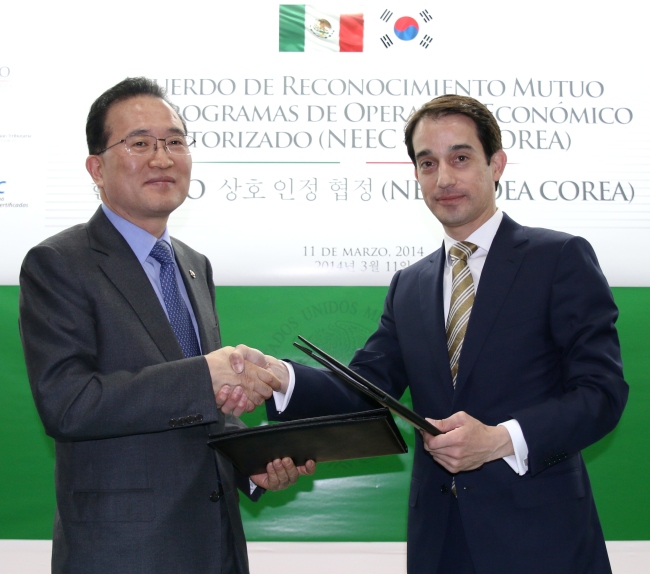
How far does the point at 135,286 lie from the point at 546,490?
1.25 m

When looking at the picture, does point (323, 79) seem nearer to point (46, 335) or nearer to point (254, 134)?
point (254, 134)

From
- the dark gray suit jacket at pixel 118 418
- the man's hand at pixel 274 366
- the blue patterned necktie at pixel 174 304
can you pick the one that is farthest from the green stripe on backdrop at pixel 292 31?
the dark gray suit jacket at pixel 118 418

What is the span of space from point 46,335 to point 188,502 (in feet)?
1.86

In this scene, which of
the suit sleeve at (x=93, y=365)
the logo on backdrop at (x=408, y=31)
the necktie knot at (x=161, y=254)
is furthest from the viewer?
the logo on backdrop at (x=408, y=31)

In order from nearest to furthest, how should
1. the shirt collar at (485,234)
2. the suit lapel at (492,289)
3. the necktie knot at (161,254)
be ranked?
the suit lapel at (492,289) → the necktie knot at (161,254) → the shirt collar at (485,234)

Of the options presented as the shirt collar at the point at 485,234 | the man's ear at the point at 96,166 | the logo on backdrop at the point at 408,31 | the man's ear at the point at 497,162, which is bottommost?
the shirt collar at the point at 485,234

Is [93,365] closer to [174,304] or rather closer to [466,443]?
[174,304]

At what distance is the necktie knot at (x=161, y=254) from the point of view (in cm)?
222

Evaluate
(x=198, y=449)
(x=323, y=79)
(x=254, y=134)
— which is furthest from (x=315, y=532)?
(x=323, y=79)

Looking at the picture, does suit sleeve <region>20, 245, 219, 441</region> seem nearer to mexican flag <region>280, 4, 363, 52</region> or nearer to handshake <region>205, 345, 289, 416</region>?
handshake <region>205, 345, 289, 416</region>

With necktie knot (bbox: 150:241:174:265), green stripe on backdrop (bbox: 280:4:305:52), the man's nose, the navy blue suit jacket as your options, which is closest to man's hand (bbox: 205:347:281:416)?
necktie knot (bbox: 150:241:174:265)

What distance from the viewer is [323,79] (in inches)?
144

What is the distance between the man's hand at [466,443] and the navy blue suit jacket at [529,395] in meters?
0.08

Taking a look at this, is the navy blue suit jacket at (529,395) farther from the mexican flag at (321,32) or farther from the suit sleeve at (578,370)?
the mexican flag at (321,32)
